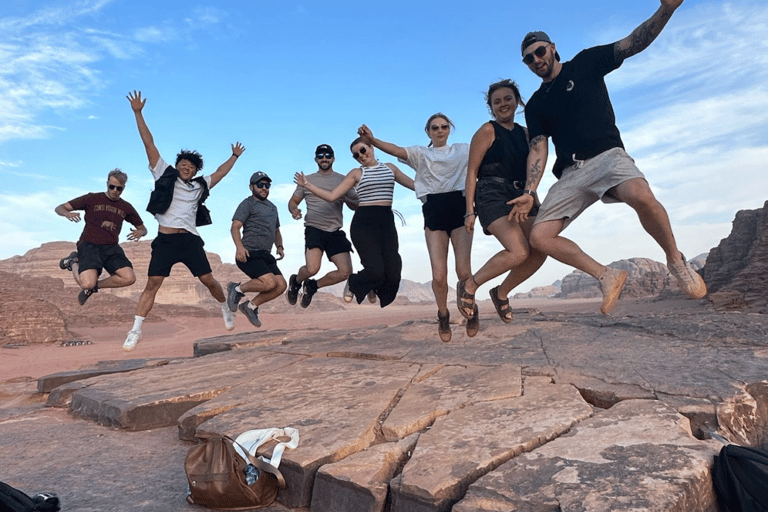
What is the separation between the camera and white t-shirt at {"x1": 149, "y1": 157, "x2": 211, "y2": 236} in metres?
5.79

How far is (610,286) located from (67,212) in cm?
563

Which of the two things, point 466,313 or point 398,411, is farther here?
point 466,313

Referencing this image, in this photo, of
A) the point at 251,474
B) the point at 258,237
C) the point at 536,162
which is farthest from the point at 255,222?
the point at 251,474

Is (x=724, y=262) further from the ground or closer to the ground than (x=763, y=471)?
further from the ground

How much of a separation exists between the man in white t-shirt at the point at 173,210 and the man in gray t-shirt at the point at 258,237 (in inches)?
18.2

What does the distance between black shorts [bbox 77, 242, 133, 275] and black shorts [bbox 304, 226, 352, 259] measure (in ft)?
6.78

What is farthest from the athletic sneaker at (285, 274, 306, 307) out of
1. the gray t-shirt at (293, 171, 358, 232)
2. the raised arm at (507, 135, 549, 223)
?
the raised arm at (507, 135, 549, 223)

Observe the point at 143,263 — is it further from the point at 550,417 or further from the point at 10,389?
the point at 550,417

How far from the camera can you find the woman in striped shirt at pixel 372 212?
5336 millimetres

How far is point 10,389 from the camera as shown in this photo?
593 cm

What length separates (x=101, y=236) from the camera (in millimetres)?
6016

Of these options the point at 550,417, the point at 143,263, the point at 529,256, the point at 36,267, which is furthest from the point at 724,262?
the point at 36,267

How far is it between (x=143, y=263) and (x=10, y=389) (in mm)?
47956

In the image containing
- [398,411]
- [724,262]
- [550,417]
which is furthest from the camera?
[724,262]
